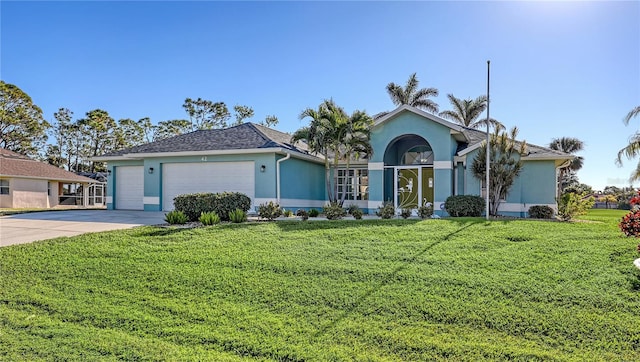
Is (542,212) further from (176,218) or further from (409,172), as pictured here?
(176,218)

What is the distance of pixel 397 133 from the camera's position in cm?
1728

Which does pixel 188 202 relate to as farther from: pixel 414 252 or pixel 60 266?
pixel 414 252

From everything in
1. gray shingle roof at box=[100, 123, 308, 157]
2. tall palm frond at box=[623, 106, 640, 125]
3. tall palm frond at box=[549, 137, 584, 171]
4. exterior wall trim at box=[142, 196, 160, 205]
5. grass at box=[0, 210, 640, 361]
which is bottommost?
grass at box=[0, 210, 640, 361]

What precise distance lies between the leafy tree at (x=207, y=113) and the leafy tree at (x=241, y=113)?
1.12 metres

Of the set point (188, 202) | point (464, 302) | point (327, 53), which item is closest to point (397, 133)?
point (327, 53)

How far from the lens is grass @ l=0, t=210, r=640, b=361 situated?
4.77 m

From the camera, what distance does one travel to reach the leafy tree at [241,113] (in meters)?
45.2

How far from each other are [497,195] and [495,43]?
220 inches

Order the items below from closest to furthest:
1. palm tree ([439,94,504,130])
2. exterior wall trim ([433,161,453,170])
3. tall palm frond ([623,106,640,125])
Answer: exterior wall trim ([433,161,453,170])
tall palm frond ([623,106,640,125])
palm tree ([439,94,504,130])

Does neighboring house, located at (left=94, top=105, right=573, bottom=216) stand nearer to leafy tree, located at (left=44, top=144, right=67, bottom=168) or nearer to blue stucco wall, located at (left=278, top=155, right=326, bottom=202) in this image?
blue stucco wall, located at (left=278, top=155, right=326, bottom=202)

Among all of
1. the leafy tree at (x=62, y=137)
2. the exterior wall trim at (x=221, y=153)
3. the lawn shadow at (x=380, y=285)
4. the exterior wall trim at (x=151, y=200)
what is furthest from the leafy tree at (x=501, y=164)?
the leafy tree at (x=62, y=137)

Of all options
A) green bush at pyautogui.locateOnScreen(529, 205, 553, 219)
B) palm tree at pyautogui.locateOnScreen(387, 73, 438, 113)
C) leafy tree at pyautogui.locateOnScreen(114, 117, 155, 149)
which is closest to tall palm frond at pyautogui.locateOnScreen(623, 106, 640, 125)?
green bush at pyautogui.locateOnScreen(529, 205, 553, 219)

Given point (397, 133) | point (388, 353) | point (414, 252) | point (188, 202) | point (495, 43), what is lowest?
point (388, 353)

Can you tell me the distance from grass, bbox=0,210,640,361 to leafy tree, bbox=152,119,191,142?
39108 mm
